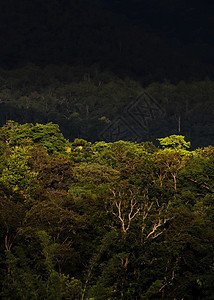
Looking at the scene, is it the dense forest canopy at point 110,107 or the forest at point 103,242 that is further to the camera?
the dense forest canopy at point 110,107

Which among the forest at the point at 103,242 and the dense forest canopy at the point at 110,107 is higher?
the forest at the point at 103,242

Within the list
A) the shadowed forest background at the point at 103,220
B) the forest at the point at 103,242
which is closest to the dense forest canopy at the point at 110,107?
the shadowed forest background at the point at 103,220

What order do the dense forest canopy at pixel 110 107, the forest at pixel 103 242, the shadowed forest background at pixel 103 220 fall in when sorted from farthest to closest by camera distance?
the dense forest canopy at pixel 110 107
the shadowed forest background at pixel 103 220
the forest at pixel 103 242

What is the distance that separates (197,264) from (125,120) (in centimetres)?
13052

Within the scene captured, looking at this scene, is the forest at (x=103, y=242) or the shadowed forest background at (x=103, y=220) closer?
the forest at (x=103, y=242)

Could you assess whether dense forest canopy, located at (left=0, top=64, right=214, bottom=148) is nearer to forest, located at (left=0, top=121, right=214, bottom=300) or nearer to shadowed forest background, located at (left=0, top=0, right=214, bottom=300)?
shadowed forest background, located at (left=0, top=0, right=214, bottom=300)

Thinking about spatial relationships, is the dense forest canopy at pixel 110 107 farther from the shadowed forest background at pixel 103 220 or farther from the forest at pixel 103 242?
the forest at pixel 103 242

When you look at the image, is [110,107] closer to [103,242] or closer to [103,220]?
[103,220]

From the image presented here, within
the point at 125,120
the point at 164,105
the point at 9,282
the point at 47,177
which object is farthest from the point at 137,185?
the point at 164,105

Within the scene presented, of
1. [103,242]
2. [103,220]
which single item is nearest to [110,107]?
[103,220]

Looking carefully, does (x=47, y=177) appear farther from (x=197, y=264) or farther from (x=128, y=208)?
(x=197, y=264)

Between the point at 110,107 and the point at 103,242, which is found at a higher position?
the point at 103,242

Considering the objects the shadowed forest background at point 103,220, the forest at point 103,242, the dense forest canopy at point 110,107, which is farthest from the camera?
the dense forest canopy at point 110,107

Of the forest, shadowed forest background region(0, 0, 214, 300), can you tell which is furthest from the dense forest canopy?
the forest
